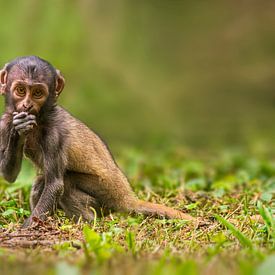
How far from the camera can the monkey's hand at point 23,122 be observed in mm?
7188

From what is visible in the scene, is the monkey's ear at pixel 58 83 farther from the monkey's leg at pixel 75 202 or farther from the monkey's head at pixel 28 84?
the monkey's leg at pixel 75 202

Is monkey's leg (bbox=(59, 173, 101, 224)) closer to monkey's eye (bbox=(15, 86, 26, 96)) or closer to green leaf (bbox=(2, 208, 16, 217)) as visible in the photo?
green leaf (bbox=(2, 208, 16, 217))

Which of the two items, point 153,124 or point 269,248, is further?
point 153,124

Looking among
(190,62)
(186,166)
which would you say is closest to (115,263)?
(186,166)

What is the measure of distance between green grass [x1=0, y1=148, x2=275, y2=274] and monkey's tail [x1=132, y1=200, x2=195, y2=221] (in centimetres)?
12

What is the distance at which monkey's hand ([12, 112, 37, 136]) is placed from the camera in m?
7.19

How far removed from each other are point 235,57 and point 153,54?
11.5 ft

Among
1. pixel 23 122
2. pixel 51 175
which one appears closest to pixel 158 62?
pixel 51 175

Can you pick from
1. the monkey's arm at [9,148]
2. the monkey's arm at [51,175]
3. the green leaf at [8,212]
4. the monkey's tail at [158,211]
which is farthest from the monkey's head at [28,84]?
the monkey's tail at [158,211]

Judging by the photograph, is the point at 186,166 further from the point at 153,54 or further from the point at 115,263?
the point at 153,54

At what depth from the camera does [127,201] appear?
8094 millimetres

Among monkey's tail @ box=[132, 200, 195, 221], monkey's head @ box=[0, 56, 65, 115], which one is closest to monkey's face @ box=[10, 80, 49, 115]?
monkey's head @ box=[0, 56, 65, 115]

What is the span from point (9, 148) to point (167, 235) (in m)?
1.88

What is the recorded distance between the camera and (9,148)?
7.71 m
